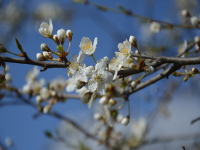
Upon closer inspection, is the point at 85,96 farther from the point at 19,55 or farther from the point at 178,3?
the point at 178,3

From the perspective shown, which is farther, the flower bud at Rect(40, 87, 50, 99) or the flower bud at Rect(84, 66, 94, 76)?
the flower bud at Rect(40, 87, 50, 99)

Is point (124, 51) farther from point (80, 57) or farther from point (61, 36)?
→ point (61, 36)

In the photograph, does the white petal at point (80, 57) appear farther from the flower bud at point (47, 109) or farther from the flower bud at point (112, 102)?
the flower bud at point (47, 109)

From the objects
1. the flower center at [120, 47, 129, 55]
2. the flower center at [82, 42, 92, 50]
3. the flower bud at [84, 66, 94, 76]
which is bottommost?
the flower bud at [84, 66, 94, 76]

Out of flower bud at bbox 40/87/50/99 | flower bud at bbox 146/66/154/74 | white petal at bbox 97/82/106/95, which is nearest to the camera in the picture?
flower bud at bbox 146/66/154/74

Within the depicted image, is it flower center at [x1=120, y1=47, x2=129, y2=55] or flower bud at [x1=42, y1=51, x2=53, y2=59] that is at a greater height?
flower center at [x1=120, y1=47, x2=129, y2=55]

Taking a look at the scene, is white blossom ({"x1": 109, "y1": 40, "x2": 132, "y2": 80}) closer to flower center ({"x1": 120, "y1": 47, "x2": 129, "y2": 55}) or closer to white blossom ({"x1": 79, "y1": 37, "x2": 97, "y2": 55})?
flower center ({"x1": 120, "y1": 47, "x2": 129, "y2": 55})

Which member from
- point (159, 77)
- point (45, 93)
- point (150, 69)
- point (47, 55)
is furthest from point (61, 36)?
point (45, 93)

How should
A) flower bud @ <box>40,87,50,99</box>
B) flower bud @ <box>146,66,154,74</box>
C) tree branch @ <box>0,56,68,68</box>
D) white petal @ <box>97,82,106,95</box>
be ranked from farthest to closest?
flower bud @ <box>40,87,50,99</box>
white petal @ <box>97,82,106,95</box>
flower bud @ <box>146,66,154,74</box>
tree branch @ <box>0,56,68,68</box>

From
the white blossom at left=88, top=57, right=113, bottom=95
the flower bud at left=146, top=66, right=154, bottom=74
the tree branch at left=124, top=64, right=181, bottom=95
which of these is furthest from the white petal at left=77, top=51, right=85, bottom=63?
the tree branch at left=124, top=64, right=181, bottom=95
